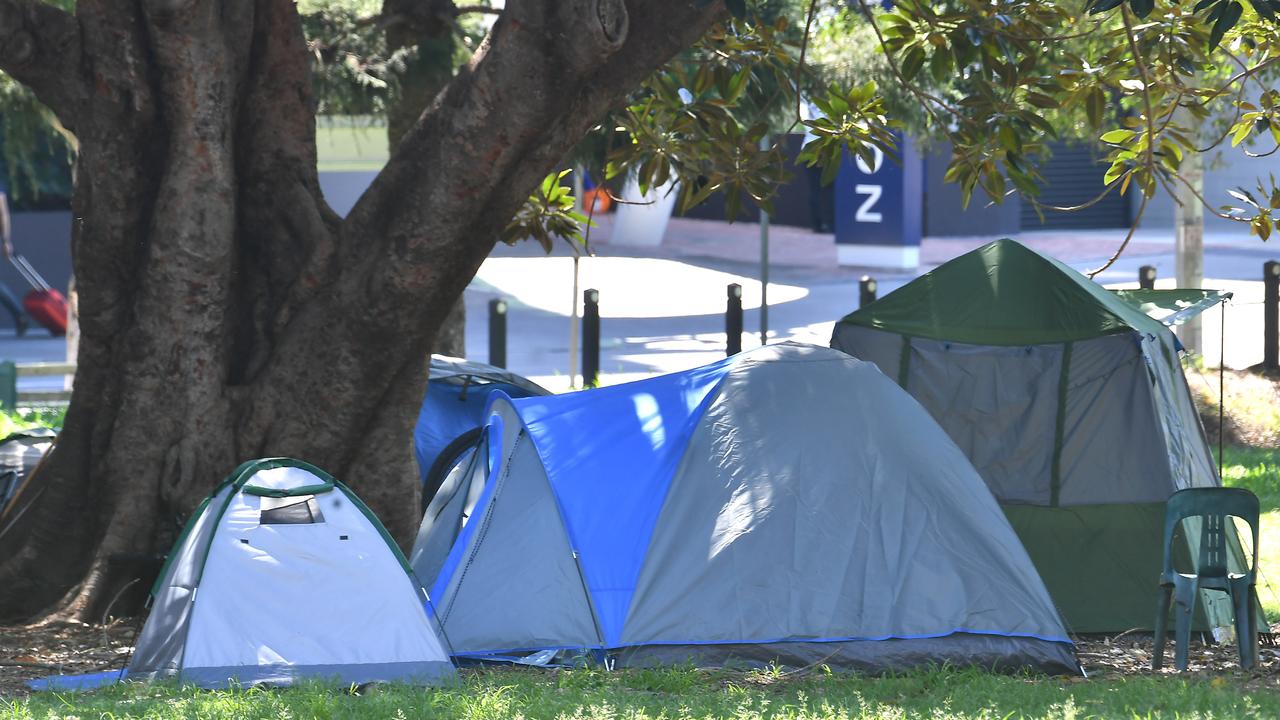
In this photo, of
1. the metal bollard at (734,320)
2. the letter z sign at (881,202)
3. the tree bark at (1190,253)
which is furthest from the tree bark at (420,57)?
the letter z sign at (881,202)

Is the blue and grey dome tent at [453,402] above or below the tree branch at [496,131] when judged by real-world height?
below

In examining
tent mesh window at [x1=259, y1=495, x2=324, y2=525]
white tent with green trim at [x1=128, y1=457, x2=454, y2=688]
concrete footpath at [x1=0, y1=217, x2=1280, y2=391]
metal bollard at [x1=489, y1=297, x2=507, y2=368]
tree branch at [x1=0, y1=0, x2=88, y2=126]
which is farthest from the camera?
concrete footpath at [x1=0, y1=217, x2=1280, y2=391]

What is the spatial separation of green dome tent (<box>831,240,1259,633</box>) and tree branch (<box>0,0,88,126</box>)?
4.06 meters

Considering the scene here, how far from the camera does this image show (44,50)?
7.40 meters

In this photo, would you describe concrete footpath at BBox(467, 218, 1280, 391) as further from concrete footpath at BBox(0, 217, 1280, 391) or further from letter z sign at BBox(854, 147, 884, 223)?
letter z sign at BBox(854, 147, 884, 223)

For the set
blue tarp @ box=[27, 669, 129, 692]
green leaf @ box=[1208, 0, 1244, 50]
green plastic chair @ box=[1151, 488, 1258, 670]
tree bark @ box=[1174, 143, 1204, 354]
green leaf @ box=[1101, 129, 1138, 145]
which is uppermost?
green leaf @ box=[1208, 0, 1244, 50]

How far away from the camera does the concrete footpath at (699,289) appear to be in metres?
18.0

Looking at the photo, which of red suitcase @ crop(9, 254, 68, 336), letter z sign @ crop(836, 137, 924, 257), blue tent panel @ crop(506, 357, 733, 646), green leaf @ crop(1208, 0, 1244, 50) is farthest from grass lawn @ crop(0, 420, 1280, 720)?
letter z sign @ crop(836, 137, 924, 257)

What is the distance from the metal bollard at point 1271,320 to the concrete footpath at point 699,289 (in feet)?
2.08

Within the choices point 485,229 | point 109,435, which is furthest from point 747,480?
point 109,435

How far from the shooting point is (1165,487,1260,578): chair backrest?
7.00 m

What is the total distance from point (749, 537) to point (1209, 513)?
6.69 ft

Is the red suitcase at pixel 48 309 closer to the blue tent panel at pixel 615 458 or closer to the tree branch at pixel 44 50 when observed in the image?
the tree branch at pixel 44 50

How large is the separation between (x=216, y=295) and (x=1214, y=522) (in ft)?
15.3
